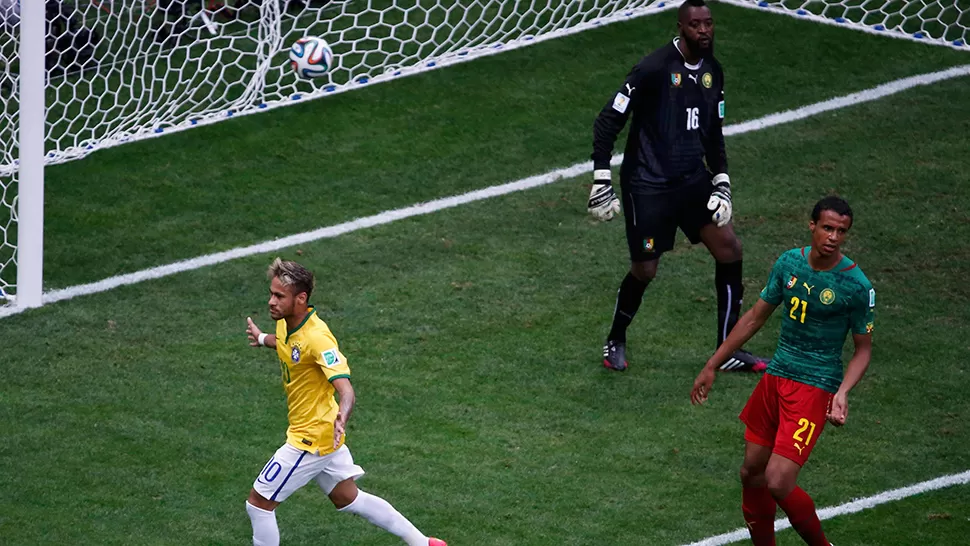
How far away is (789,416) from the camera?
6.10 meters

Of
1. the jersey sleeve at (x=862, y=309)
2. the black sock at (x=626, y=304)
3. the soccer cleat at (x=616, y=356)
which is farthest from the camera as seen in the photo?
the soccer cleat at (x=616, y=356)

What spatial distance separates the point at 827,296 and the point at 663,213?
232 cm

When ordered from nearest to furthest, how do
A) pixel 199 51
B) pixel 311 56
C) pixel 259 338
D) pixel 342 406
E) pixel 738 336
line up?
pixel 342 406, pixel 738 336, pixel 259 338, pixel 199 51, pixel 311 56

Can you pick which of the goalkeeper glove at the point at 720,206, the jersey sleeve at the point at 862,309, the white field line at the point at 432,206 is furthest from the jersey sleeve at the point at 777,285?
the white field line at the point at 432,206

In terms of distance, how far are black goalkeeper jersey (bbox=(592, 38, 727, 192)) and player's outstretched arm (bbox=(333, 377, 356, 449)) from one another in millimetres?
2736

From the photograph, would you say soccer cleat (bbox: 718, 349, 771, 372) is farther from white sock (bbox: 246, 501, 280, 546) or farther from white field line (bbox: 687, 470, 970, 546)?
white sock (bbox: 246, 501, 280, 546)

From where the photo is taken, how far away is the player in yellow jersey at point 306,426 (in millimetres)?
6109

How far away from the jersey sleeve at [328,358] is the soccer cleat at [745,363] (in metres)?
3.28

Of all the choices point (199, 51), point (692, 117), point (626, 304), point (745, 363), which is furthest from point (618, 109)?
point (199, 51)

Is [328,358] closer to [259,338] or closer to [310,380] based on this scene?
[310,380]

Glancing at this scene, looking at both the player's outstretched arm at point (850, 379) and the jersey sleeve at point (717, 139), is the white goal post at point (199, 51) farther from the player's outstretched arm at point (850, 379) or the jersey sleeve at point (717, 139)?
the player's outstretched arm at point (850, 379)

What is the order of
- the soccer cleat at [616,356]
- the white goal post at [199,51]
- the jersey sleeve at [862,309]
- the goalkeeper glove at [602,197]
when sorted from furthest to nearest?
the white goal post at [199,51]
the soccer cleat at [616,356]
the goalkeeper glove at [602,197]
the jersey sleeve at [862,309]

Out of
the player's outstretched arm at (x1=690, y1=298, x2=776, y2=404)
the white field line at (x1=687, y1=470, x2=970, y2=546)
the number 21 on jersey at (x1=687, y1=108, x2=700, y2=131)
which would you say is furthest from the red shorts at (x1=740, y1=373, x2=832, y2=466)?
the number 21 on jersey at (x1=687, y1=108, x2=700, y2=131)

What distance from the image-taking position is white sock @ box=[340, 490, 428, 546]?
6293 mm
